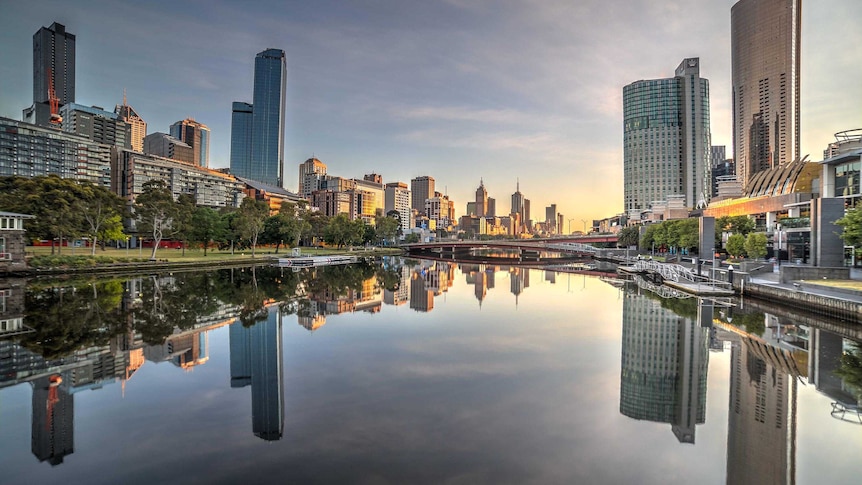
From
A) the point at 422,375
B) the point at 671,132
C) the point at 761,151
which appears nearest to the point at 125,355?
the point at 422,375

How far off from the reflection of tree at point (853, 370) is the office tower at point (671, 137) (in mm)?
140935

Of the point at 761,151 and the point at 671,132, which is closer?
the point at 671,132

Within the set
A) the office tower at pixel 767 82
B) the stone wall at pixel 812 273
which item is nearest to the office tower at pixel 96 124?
Answer: the stone wall at pixel 812 273

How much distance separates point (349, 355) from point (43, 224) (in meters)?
46.3

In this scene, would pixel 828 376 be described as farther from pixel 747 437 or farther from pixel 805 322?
pixel 805 322

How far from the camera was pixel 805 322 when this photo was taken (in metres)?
22.2

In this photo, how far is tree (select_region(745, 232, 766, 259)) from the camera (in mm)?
42281

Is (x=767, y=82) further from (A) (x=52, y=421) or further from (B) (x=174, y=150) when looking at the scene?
(B) (x=174, y=150)

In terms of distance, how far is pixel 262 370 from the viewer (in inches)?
550

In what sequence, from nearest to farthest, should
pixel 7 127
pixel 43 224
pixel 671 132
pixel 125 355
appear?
pixel 125 355, pixel 43 224, pixel 7 127, pixel 671 132

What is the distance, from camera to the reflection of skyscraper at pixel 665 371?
1092 centimetres

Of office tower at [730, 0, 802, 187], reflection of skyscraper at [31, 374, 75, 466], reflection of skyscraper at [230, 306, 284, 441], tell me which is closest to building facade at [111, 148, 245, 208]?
reflection of skyscraper at [230, 306, 284, 441]

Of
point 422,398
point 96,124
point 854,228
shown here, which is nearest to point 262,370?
point 422,398

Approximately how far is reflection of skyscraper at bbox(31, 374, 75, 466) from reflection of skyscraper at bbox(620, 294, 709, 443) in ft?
39.6
